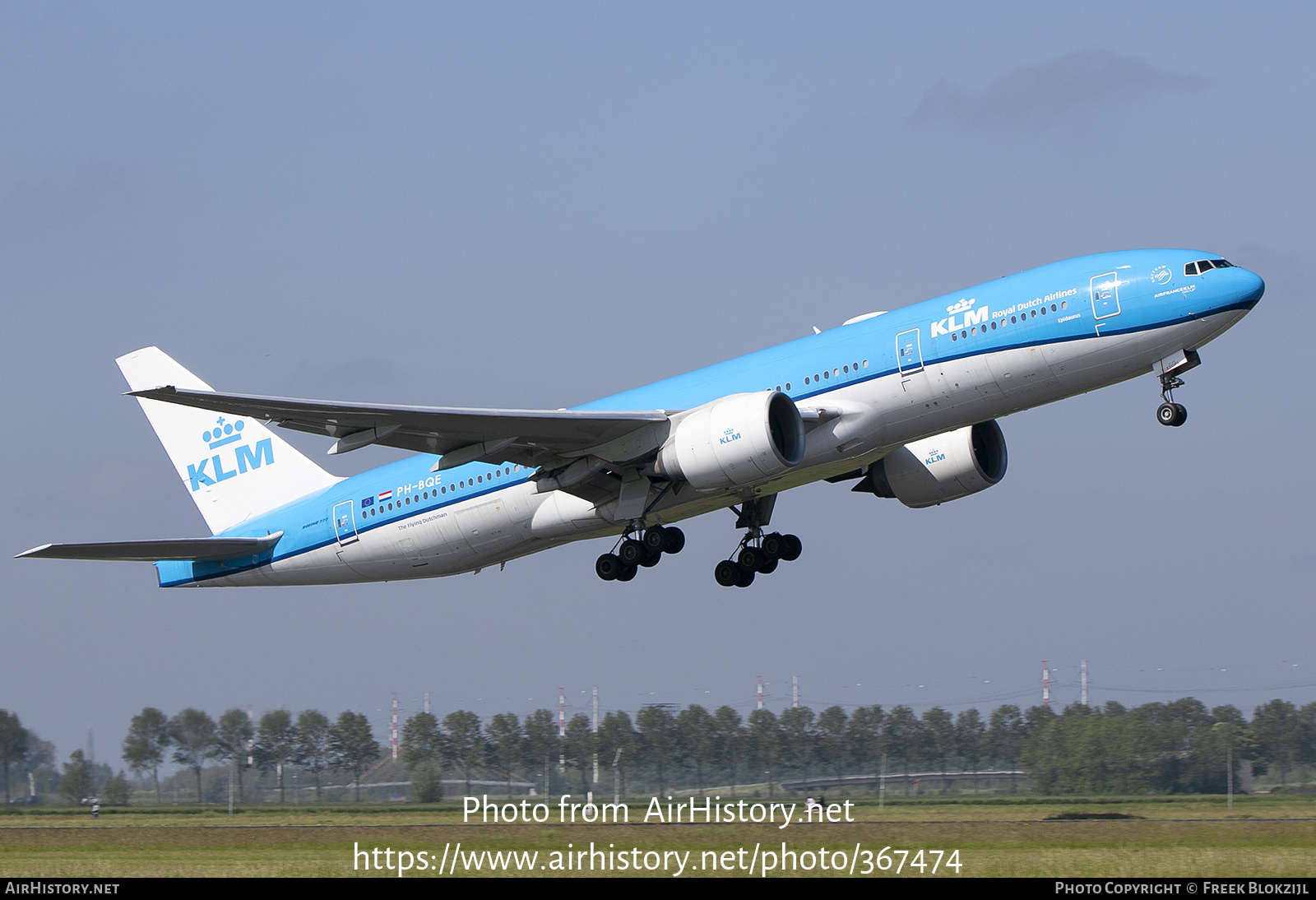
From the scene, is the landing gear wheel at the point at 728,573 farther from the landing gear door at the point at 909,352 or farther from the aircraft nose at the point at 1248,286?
the aircraft nose at the point at 1248,286

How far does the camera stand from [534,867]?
2430 centimetres

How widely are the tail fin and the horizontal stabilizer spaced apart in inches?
56.7

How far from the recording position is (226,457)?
3988cm

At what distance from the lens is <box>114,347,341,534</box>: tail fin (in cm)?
3859

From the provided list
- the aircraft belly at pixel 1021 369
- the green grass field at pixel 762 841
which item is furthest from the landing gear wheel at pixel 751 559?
the aircraft belly at pixel 1021 369

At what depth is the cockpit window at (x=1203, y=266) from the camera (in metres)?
27.5

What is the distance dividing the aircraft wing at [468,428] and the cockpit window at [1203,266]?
10529 millimetres

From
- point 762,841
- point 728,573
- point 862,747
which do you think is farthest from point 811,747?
point 762,841

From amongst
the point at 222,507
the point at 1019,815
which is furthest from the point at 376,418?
the point at 1019,815

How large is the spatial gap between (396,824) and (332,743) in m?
10.0

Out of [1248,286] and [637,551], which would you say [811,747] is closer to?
[637,551]

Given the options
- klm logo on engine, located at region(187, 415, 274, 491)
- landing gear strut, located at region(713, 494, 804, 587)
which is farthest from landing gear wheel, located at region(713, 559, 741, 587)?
klm logo on engine, located at region(187, 415, 274, 491)

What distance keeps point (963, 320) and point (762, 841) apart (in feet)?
34.3

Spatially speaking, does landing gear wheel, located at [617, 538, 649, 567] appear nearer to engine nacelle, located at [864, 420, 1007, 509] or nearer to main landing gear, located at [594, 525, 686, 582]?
main landing gear, located at [594, 525, 686, 582]
